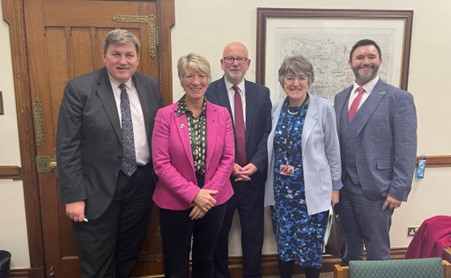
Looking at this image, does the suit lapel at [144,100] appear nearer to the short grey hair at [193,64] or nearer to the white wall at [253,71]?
the short grey hair at [193,64]

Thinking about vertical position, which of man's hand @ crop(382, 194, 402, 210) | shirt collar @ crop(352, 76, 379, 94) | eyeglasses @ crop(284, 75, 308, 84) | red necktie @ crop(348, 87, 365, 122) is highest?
eyeglasses @ crop(284, 75, 308, 84)

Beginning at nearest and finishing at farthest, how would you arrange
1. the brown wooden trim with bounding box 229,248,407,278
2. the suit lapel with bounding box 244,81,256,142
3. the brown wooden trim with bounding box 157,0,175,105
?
1. the suit lapel with bounding box 244,81,256,142
2. the brown wooden trim with bounding box 157,0,175,105
3. the brown wooden trim with bounding box 229,248,407,278

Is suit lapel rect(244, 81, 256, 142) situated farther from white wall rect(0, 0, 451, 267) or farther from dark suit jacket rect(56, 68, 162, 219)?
dark suit jacket rect(56, 68, 162, 219)

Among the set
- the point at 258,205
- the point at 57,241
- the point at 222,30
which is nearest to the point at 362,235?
the point at 258,205

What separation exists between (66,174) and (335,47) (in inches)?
71.0

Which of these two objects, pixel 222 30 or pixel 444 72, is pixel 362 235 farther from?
pixel 222 30

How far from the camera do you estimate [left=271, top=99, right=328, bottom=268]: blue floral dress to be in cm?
193

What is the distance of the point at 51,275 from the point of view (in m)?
→ 2.39

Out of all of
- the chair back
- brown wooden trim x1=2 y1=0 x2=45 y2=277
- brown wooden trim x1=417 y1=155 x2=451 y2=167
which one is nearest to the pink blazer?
the chair back

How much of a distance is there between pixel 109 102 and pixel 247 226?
1.11m

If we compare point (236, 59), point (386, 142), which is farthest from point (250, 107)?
point (386, 142)

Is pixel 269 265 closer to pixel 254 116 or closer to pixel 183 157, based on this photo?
pixel 254 116

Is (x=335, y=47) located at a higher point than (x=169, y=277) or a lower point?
higher

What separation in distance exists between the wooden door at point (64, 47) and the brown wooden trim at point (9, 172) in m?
0.14
